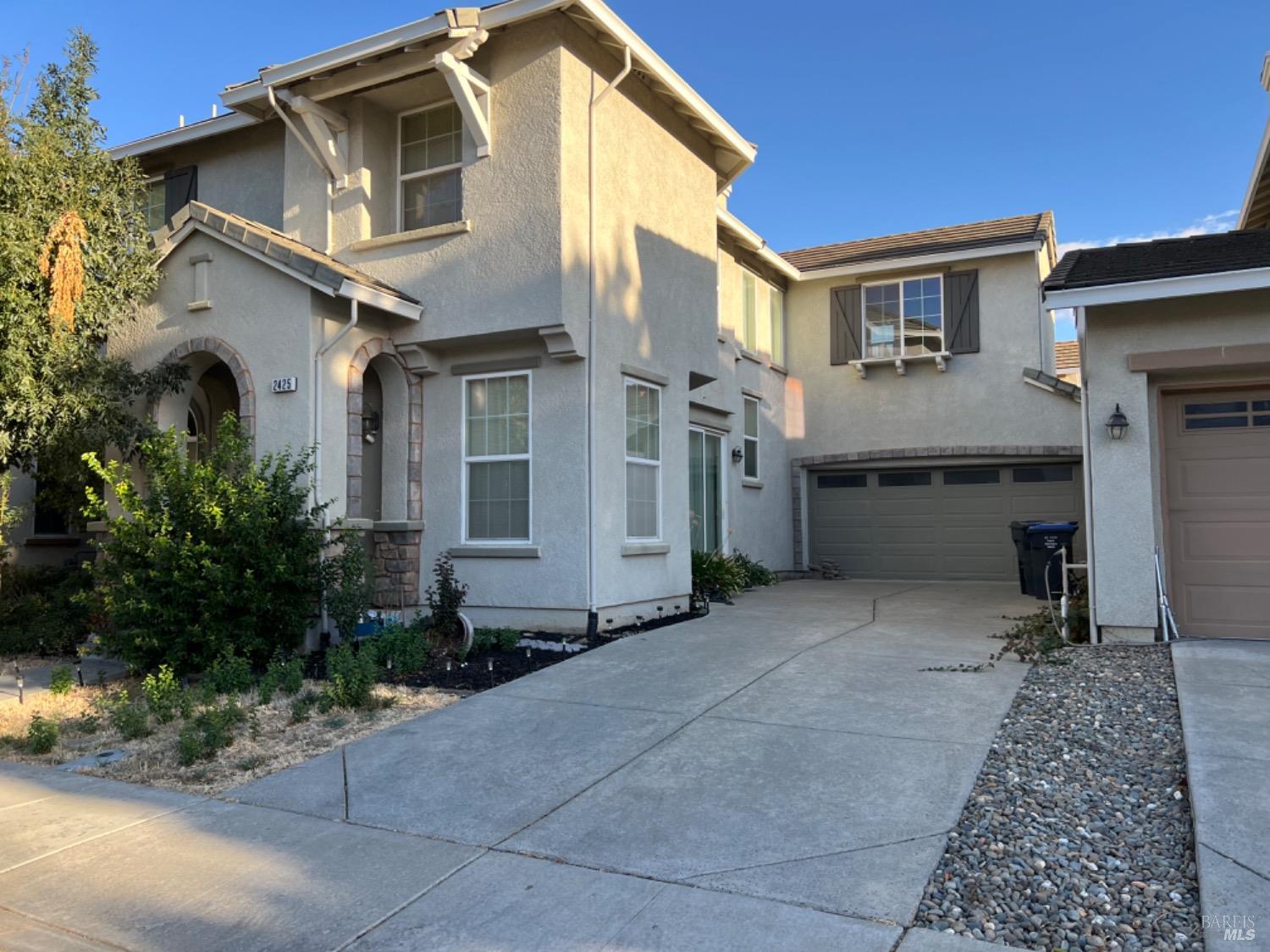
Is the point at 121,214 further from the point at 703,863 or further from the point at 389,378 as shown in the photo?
the point at 703,863

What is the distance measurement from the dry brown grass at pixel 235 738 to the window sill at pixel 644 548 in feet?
10.4

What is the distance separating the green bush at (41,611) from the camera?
1012 cm

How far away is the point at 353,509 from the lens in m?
9.64

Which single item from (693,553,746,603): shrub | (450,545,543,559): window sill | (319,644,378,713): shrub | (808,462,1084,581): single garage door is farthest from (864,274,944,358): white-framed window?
(319,644,378,713): shrub

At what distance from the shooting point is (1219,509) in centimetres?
863

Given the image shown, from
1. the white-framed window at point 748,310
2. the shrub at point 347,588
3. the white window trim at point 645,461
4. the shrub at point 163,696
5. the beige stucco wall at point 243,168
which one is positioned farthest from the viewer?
the white-framed window at point 748,310

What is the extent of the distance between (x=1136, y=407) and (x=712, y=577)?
5859mm

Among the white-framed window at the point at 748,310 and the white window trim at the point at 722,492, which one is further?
the white-framed window at the point at 748,310

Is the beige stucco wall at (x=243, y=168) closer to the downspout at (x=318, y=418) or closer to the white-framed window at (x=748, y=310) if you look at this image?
the downspout at (x=318, y=418)

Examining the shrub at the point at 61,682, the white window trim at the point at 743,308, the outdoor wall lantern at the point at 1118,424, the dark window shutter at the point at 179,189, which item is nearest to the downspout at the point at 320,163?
the dark window shutter at the point at 179,189

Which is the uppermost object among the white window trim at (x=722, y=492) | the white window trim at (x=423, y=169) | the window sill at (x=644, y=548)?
the white window trim at (x=423, y=169)

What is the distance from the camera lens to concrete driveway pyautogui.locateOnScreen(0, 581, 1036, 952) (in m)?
3.71


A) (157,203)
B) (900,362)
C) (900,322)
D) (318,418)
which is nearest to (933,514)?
(900,362)

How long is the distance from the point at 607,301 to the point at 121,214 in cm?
544
